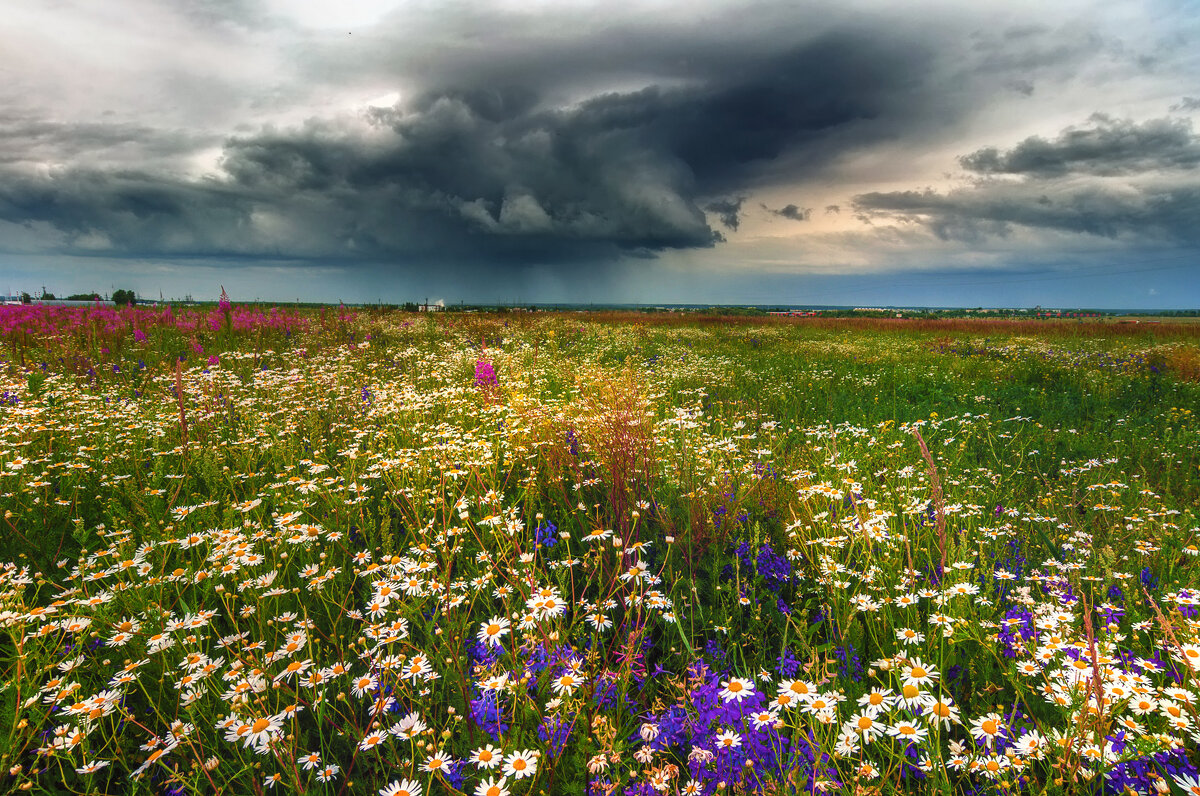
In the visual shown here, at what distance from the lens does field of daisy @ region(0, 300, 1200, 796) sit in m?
1.65

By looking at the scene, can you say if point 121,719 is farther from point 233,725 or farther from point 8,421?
point 8,421

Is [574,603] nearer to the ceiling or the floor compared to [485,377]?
nearer to the floor

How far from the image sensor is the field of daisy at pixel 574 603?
1653 millimetres

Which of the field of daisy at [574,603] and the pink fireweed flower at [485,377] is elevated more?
the pink fireweed flower at [485,377]

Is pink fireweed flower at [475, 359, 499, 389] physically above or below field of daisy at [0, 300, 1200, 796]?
above

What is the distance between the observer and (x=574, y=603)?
7.79 ft

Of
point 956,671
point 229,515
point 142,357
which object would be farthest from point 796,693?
point 142,357

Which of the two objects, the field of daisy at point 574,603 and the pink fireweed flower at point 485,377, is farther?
the pink fireweed flower at point 485,377

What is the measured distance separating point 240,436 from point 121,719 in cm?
335

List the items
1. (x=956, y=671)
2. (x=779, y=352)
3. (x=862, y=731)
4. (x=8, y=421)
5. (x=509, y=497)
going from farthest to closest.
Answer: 1. (x=779, y=352)
2. (x=8, y=421)
3. (x=509, y=497)
4. (x=956, y=671)
5. (x=862, y=731)

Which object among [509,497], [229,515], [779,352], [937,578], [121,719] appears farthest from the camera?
[779,352]

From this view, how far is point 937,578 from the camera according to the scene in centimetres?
261

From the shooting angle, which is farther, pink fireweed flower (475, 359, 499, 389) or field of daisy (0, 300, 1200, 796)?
pink fireweed flower (475, 359, 499, 389)

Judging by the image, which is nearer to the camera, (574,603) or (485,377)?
(574,603)
